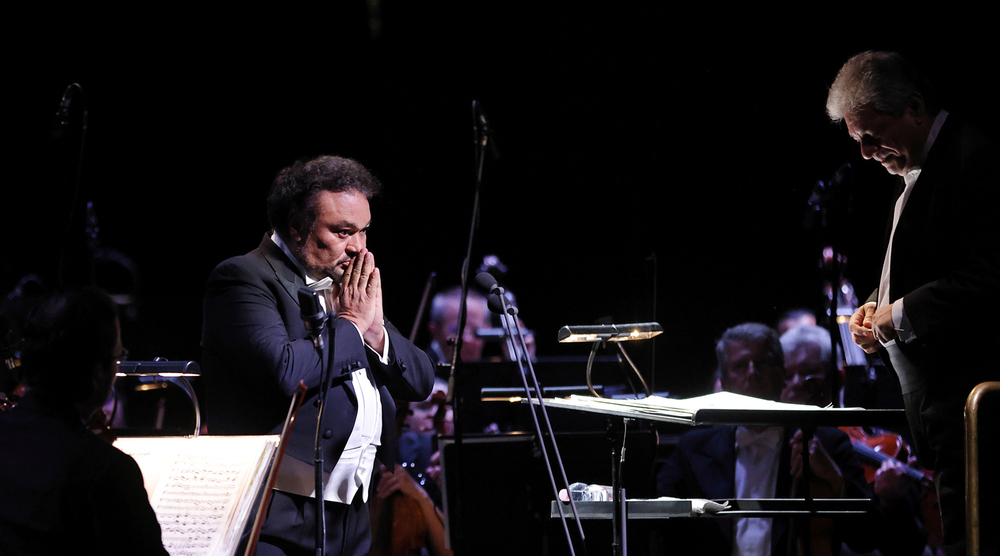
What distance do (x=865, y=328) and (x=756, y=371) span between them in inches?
62.7

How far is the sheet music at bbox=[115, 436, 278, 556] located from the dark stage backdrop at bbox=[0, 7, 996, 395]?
345 cm

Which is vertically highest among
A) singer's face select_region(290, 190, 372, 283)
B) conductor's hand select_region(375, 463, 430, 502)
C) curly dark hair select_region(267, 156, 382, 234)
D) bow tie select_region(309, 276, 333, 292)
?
curly dark hair select_region(267, 156, 382, 234)

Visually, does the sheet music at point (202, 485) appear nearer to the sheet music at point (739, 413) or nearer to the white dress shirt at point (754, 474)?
the sheet music at point (739, 413)

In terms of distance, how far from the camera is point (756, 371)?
340 cm

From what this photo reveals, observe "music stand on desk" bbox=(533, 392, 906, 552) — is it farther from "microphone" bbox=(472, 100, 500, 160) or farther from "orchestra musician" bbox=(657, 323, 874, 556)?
"microphone" bbox=(472, 100, 500, 160)

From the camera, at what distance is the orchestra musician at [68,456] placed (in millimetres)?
1067

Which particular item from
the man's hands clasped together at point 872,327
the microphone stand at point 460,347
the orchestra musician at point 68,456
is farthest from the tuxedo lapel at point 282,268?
→ the man's hands clasped together at point 872,327

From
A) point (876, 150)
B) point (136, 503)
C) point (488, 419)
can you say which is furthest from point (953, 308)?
point (488, 419)

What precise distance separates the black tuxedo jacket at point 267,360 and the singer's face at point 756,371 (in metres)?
2.17

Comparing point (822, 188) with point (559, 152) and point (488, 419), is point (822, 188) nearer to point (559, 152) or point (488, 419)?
point (488, 419)

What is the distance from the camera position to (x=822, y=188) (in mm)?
3219

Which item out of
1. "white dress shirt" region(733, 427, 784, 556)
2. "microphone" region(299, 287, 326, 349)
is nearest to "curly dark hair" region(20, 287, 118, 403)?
"microphone" region(299, 287, 326, 349)

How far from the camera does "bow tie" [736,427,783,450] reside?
314 centimetres

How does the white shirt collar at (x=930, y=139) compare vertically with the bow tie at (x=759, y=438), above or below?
above
